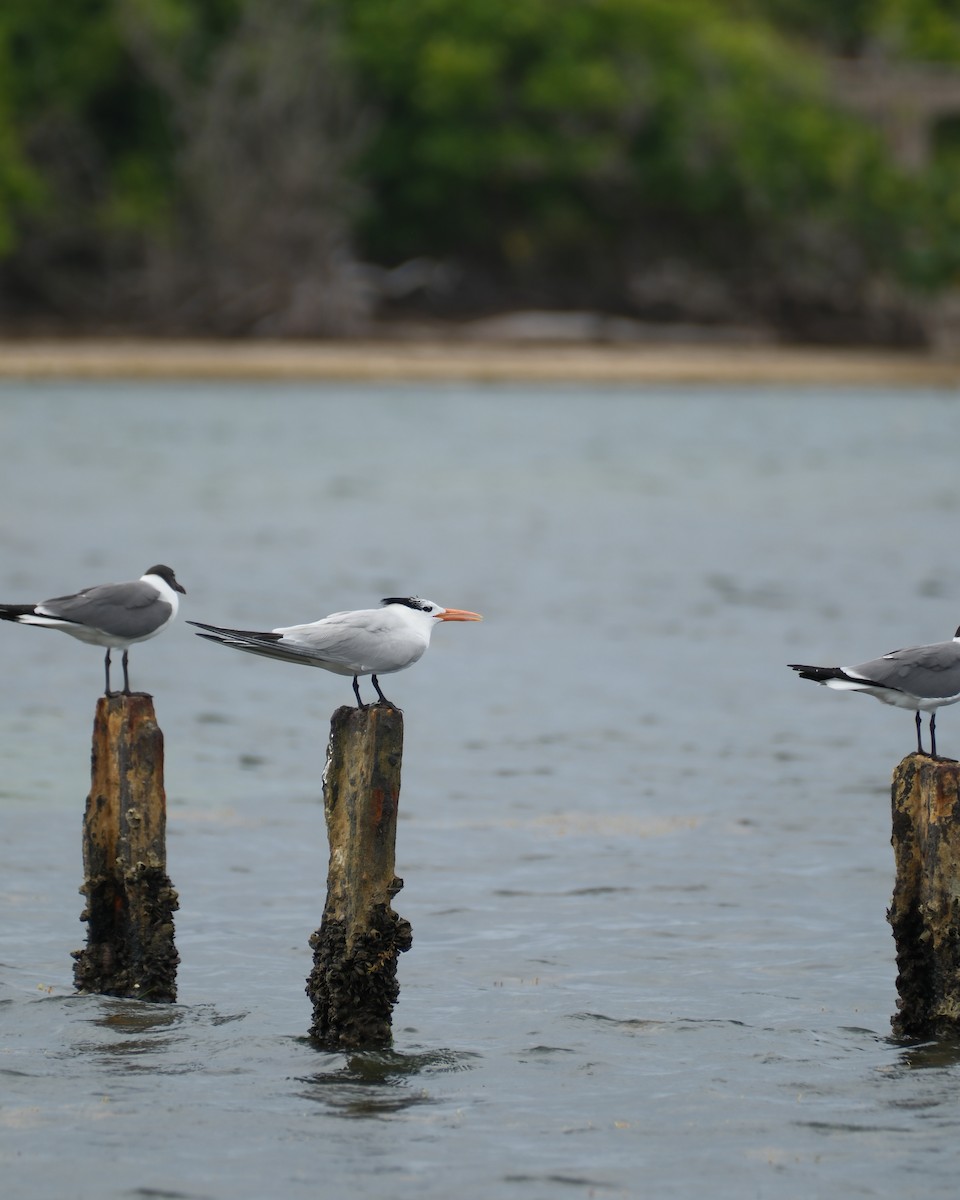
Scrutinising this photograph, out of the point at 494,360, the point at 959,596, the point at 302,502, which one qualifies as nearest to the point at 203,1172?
the point at 959,596

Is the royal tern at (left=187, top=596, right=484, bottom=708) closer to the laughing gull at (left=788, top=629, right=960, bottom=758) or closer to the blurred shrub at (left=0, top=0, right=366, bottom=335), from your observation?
the laughing gull at (left=788, top=629, right=960, bottom=758)

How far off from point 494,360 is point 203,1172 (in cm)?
4980

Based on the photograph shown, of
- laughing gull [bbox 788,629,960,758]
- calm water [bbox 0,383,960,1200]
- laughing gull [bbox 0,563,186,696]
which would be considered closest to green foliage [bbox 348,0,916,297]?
calm water [bbox 0,383,960,1200]

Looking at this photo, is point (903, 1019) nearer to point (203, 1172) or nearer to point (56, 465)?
point (203, 1172)

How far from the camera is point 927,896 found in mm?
8523

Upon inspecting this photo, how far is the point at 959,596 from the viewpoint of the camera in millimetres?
23203

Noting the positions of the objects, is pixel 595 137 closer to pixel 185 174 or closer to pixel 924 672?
pixel 185 174

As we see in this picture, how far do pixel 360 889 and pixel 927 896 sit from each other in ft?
7.19

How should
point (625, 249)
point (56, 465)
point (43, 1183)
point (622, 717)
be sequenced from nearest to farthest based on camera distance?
1. point (43, 1183)
2. point (622, 717)
3. point (56, 465)
4. point (625, 249)

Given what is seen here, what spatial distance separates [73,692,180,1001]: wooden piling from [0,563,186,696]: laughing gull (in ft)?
0.80

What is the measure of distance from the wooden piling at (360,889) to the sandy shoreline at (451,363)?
47470 mm

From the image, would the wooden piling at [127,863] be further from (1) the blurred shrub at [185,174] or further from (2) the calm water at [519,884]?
(1) the blurred shrub at [185,174]

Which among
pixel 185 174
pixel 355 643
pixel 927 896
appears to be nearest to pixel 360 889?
pixel 355 643

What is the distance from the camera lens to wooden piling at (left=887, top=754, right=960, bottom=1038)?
8.37 metres
